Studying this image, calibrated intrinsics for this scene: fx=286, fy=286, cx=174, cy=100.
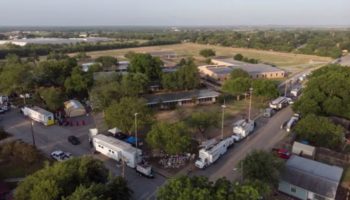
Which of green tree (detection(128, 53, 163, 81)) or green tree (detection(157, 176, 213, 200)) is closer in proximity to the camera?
green tree (detection(157, 176, 213, 200))

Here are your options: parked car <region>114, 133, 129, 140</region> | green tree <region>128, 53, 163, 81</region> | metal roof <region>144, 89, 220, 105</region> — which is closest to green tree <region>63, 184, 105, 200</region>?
parked car <region>114, 133, 129, 140</region>

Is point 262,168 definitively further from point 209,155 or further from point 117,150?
point 117,150

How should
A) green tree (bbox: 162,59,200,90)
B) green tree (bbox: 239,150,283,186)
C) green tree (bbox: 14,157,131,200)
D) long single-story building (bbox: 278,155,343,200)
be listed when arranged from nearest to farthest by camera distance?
green tree (bbox: 14,157,131,200) < green tree (bbox: 239,150,283,186) < long single-story building (bbox: 278,155,343,200) < green tree (bbox: 162,59,200,90)

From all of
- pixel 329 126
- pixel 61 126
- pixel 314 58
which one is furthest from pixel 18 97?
pixel 314 58

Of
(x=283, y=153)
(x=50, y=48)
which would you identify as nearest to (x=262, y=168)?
(x=283, y=153)

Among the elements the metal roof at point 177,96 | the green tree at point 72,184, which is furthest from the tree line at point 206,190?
the metal roof at point 177,96

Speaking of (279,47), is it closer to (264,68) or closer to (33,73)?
(264,68)

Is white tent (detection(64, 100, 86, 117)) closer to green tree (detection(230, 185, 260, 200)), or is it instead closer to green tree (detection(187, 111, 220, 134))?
green tree (detection(187, 111, 220, 134))
